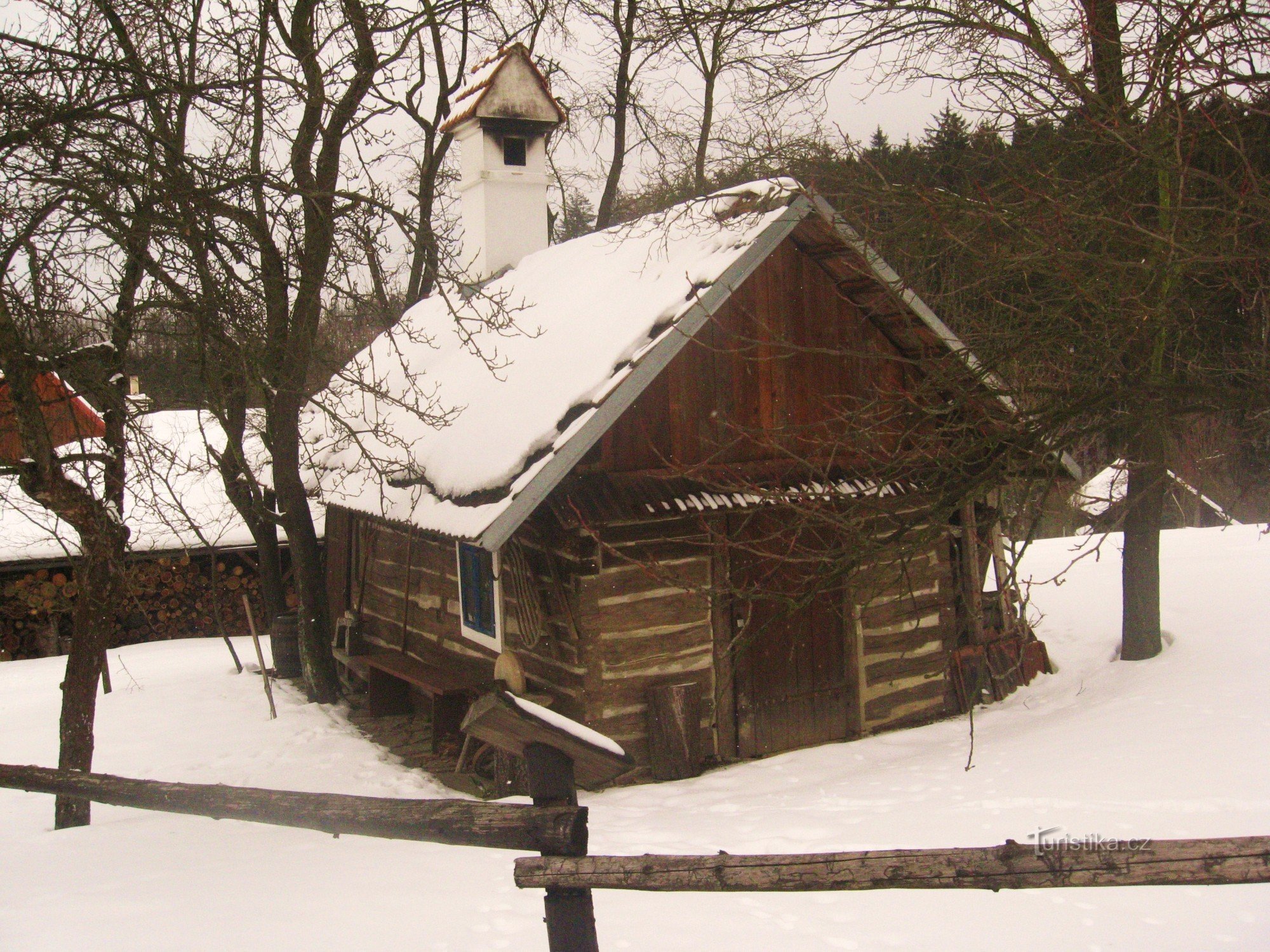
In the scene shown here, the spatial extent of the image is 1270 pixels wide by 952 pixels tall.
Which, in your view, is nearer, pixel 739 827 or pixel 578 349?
pixel 739 827

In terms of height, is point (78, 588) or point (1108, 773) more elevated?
point (78, 588)

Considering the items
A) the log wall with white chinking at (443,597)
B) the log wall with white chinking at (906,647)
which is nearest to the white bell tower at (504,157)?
the log wall with white chinking at (443,597)

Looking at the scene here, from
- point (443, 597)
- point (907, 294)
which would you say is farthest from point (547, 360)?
point (907, 294)

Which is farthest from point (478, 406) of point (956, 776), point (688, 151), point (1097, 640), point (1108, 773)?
point (688, 151)

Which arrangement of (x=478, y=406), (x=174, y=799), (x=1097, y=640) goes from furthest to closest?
(x=1097, y=640), (x=478, y=406), (x=174, y=799)

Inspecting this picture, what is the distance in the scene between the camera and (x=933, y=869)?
10.3 ft

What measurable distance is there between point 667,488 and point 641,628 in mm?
1101

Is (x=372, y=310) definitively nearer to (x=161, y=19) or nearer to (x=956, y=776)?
(x=161, y=19)

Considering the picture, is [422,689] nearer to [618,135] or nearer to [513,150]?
[513,150]

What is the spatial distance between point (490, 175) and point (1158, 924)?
1095 centimetres

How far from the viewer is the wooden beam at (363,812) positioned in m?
Result: 3.39

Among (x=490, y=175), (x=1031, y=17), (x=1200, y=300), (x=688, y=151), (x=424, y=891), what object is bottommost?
(x=424, y=891)

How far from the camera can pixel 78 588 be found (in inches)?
270

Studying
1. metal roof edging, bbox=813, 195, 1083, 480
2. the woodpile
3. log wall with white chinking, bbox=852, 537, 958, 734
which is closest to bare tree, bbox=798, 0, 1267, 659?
metal roof edging, bbox=813, 195, 1083, 480
